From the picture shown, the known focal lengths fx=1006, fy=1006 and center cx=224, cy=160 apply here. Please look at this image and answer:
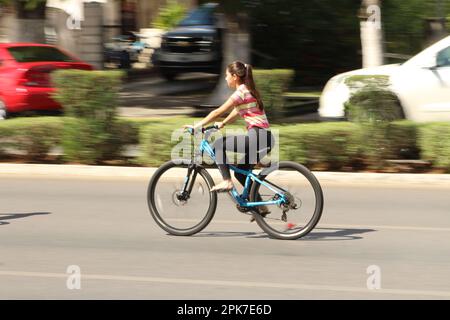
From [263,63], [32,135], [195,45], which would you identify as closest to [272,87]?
[32,135]

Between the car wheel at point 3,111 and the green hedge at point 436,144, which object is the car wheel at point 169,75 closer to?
the car wheel at point 3,111

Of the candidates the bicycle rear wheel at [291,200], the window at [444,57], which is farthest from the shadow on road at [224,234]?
the window at [444,57]

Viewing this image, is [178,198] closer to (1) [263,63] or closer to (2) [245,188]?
(2) [245,188]

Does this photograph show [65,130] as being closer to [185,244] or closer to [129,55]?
[185,244]

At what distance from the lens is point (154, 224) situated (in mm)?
10148

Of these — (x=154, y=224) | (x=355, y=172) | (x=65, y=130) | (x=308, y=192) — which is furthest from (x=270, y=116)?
(x=308, y=192)

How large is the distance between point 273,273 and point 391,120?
252 inches

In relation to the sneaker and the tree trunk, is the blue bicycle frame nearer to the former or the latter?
the sneaker

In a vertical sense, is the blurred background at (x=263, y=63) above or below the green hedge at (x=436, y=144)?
above

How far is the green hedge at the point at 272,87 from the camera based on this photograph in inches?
572

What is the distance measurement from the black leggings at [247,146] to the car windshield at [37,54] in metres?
10.4

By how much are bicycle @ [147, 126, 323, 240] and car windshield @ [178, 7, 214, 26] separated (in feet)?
52.1

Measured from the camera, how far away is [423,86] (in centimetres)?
1480

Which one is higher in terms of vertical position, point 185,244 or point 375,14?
point 375,14
